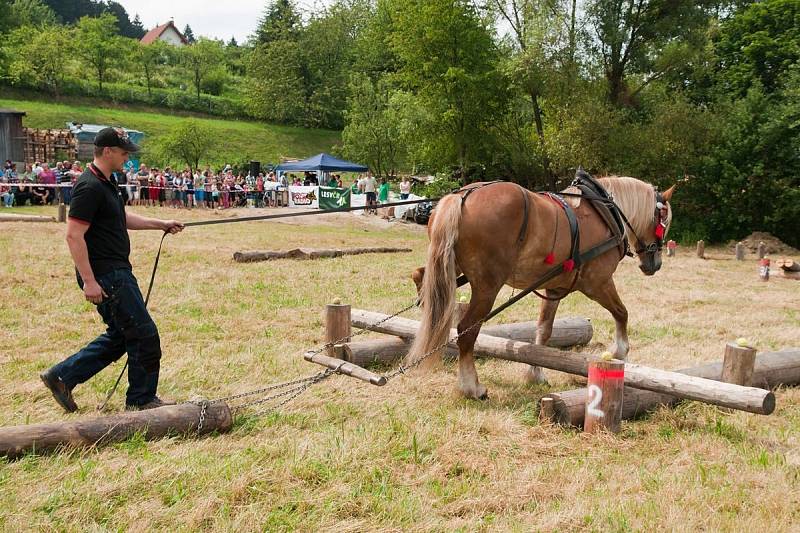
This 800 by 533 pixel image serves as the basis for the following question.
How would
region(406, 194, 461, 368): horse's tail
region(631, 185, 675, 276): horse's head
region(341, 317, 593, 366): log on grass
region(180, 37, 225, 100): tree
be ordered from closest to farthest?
region(406, 194, 461, 368): horse's tail
region(341, 317, 593, 366): log on grass
region(631, 185, 675, 276): horse's head
region(180, 37, 225, 100): tree

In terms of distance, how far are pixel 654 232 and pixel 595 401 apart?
266cm

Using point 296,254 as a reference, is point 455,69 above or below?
above

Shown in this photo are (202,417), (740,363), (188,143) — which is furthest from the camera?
(188,143)

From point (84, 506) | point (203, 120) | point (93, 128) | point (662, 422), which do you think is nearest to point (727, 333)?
point (662, 422)

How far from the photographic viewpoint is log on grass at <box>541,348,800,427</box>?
4883 mm

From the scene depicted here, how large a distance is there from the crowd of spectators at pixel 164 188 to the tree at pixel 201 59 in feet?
105

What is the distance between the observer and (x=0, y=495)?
343 centimetres

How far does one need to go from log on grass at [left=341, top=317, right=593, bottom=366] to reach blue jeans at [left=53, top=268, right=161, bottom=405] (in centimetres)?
202

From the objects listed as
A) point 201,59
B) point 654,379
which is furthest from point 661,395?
point 201,59

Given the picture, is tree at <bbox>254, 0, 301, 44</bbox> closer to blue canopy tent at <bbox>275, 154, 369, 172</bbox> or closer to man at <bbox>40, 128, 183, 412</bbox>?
blue canopy tent at <bbox>275, 154, 369, 172</bbox>

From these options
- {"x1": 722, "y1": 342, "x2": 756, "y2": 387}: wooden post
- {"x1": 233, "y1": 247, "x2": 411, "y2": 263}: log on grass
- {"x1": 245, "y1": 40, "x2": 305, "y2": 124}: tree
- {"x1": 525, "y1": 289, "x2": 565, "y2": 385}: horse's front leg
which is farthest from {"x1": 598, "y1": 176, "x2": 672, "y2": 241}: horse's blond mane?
{"x1": 245, "y1": 40, "x2": 305, "y2": 124}: tree

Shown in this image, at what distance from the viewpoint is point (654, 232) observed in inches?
263

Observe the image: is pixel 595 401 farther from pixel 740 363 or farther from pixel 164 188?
pixel 164 188

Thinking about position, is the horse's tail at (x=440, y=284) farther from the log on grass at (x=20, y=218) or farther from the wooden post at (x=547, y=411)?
the log on grass at (x=20, y=218)
